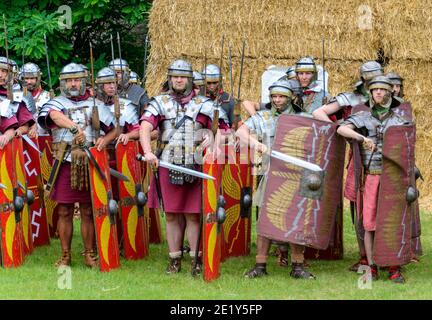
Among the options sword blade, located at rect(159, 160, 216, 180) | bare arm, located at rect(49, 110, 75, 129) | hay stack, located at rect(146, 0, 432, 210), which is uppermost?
hay stack, located at rect(146, 0, 432, 210)

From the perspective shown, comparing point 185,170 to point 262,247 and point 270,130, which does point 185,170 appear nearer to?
point 270,130

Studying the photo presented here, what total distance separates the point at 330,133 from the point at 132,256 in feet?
7.09

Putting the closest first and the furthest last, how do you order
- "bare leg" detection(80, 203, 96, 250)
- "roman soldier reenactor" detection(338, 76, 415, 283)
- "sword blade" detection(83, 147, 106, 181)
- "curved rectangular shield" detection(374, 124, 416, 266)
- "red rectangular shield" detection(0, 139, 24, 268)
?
"curved rectangular shield" detection(374, 124, 416, 266)
"roman soldier reenactor" detection(338, 76, 415, 283)
"sword blade" detection(83, 147, 106, 181)
"red rectangular shield" detection(0, 139, 24, 268)
"bare leg" detection(80, 203, 96, 250)

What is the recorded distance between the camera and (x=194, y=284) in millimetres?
8906

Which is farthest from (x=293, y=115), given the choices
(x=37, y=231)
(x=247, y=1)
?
(x=247, y=1)

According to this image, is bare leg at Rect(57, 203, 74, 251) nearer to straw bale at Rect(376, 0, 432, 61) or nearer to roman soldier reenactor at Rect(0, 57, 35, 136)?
roman soldier reenactor at Rect(0, 57, 35, 136)

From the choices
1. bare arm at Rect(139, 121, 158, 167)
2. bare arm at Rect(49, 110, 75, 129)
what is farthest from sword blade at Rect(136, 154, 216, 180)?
bare arm at Rect(49, 110, 75, 129)

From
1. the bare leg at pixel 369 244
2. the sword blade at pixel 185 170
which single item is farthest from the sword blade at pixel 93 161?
the bare leg at pixel 369 244

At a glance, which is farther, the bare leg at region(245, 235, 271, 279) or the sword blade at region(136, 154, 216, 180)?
the bare leg at region(245, 235, 271, 279)

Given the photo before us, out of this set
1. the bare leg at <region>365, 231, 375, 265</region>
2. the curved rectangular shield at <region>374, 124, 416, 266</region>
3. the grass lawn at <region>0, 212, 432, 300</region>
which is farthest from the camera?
the bare leg at <region>365, 231, 375, 265</region>

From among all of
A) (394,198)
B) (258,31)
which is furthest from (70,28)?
(394,198)

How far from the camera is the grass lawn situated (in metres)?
8.52

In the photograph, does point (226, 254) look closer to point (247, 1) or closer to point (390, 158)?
point (390, 158)

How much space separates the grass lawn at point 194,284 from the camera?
852 centimetres
